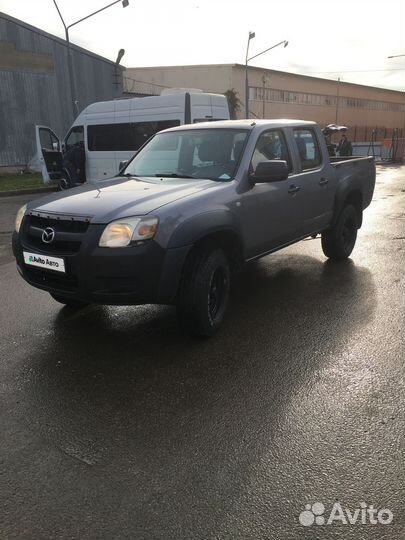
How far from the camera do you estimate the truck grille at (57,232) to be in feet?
11.8

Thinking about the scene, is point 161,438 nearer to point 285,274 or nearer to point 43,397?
point 43,397

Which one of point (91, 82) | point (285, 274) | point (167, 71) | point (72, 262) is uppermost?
point (167, 71)

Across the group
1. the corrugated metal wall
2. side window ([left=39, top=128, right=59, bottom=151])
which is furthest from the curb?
the corrugated metal wall

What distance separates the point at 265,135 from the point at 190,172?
0.89m

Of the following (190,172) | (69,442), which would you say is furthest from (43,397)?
(190,172)

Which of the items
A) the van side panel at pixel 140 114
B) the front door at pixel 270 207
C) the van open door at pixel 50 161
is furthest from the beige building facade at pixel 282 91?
the front door at pixel 270 207

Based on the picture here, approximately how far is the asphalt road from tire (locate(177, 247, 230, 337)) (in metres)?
0.19

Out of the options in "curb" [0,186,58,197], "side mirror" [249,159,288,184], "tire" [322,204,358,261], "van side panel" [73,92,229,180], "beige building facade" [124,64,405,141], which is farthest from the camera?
"beige building facade" [124,64,405,141]

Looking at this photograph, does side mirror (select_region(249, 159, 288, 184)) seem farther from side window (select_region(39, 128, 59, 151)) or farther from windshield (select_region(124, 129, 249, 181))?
side window (select_region(39, 128, 59, 151))

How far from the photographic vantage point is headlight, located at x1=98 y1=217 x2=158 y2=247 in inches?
138

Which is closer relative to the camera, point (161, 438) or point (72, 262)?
point (161, 438)

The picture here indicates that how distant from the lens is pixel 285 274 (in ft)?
19.9

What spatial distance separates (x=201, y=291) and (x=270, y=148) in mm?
1939

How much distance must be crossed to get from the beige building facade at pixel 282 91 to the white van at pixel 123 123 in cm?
2981
